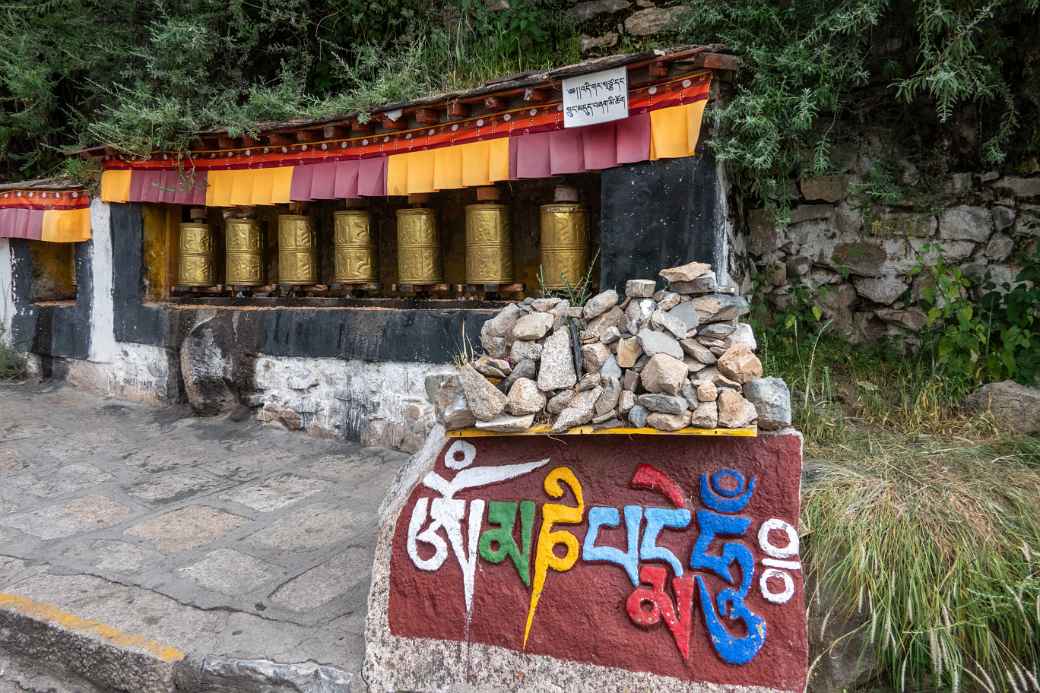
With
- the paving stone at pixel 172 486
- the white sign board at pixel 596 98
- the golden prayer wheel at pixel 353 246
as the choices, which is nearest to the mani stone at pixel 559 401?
the white sign board at pixel 596 98

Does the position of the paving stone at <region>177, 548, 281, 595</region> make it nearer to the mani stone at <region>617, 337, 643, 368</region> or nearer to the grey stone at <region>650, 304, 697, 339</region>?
the mani stone at <region>617, 337, 643, 368</region>

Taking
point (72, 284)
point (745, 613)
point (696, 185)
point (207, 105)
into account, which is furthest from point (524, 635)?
point (72, 284)

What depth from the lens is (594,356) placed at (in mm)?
2553

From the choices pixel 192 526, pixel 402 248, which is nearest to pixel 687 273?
pixel 192 526

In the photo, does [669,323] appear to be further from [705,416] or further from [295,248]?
[295,248]

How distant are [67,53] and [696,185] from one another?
717cm

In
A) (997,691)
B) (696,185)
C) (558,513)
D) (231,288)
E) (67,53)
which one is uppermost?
(67,53)

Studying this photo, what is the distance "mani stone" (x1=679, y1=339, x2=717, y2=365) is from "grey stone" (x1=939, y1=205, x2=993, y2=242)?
122 inches

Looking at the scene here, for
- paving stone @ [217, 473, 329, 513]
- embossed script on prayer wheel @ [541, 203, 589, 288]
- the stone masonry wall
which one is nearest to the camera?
the stone masonry wall

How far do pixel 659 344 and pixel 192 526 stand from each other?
318 cm

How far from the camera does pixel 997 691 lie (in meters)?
2.61

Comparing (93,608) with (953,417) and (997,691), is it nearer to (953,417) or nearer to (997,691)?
(997,691)

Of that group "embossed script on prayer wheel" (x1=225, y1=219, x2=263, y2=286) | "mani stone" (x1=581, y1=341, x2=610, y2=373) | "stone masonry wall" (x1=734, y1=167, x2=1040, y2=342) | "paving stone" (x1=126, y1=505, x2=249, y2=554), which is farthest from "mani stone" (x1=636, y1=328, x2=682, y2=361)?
"embossed script on prayer wheel" (x1=225, y1=219, x2=263, y2=286)

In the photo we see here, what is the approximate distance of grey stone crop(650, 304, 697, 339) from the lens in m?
2.50
